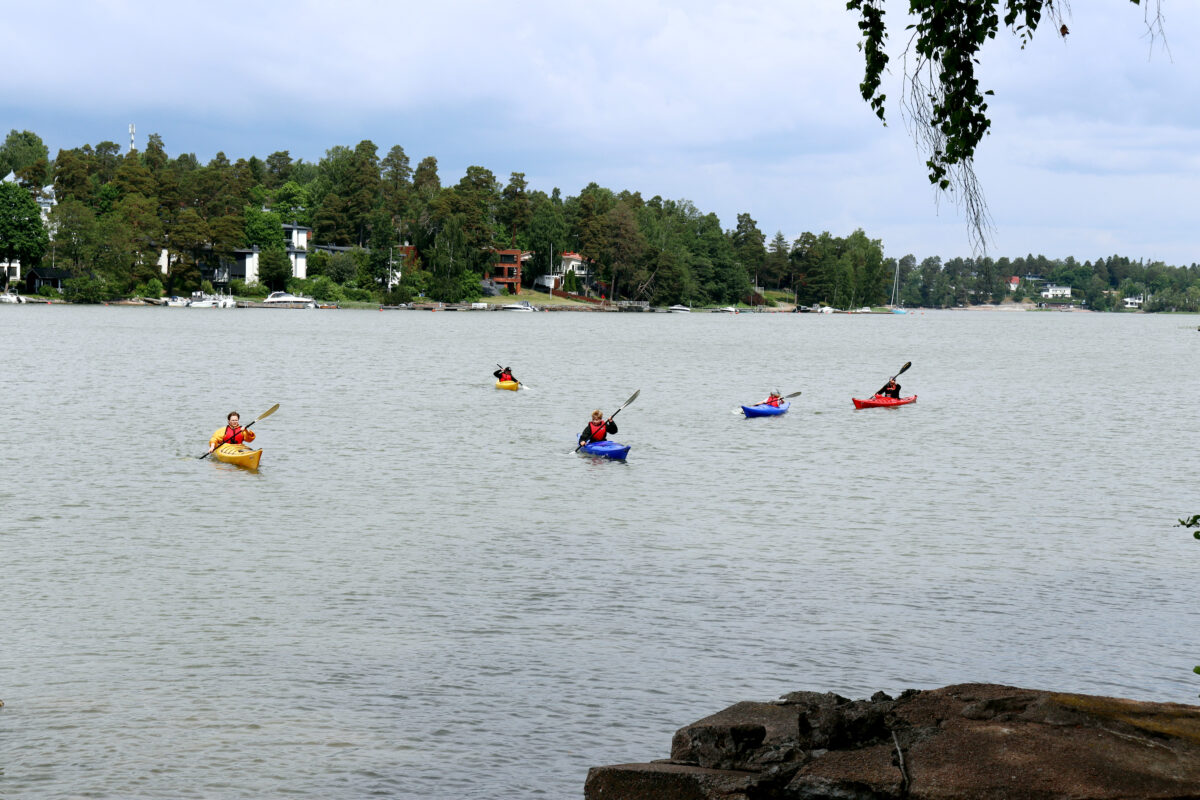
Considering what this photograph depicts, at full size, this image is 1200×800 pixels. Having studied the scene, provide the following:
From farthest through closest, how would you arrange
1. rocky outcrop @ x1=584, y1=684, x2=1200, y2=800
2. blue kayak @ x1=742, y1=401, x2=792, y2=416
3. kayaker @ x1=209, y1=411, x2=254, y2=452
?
blue kayak @ x1=742, y1=401, x2=792, y2=416
kayaker @ x1=209, y1=411, x2=254, y2=452
rocky outcrop @ x1=584, y1=684, x2=1200, y2=800

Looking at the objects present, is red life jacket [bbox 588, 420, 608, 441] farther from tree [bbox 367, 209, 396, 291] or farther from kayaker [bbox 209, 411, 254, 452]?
tree [bbox 367, 209, 396, 291]

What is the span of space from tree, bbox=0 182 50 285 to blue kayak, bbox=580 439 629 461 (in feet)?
477

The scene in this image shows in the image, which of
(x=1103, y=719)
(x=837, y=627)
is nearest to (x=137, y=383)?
(x=837, y=627)

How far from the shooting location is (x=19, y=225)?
159625mm

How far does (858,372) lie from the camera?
295 feet

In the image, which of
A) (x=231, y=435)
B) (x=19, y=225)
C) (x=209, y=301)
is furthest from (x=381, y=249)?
(x=231, y=435)

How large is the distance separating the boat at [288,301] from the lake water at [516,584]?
5194 inches

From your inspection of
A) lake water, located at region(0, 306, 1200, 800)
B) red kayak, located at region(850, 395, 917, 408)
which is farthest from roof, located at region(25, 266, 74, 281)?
red kayak, located at region(850, 395, 917, 408)

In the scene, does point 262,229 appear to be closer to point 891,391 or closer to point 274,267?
point 274,267

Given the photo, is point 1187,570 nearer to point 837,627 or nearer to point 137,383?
point 837,627

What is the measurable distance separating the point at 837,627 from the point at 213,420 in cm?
3690

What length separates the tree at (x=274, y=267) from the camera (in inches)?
7121

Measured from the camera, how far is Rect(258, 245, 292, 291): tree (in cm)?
18088

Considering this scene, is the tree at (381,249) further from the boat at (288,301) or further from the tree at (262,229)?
the tree at (262,229)
